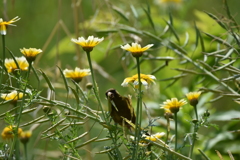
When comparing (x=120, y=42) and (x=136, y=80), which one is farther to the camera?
(x=120, y=42)

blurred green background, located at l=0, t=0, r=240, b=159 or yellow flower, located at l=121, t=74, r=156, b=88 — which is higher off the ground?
blurred green background, located at l=0, t=0, r=240, b=159

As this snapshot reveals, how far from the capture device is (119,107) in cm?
46

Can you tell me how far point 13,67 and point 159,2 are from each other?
1.21 meters

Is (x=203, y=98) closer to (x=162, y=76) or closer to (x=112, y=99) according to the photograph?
(x=162, y=76)

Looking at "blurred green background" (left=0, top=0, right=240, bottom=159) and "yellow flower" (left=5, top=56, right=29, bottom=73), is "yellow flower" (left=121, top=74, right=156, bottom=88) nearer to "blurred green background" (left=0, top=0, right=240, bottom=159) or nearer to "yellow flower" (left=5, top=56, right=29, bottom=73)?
"yellow flower" (left=5, top=56, right=29, bottom=73)

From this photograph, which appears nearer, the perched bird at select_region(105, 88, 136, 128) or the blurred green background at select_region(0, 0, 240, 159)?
the perched bird at select_region(105, 88, 136, 128)

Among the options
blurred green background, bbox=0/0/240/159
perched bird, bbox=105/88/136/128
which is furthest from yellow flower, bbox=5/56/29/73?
blurred green background, bbox=0/0/240/159

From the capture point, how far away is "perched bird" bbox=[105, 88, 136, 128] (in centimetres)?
44

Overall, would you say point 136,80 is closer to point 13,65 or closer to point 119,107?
point 119,107

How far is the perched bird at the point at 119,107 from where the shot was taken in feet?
1.45

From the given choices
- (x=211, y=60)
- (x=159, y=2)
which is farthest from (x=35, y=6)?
(x=211, y=60)

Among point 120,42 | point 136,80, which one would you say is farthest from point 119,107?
point 120,42

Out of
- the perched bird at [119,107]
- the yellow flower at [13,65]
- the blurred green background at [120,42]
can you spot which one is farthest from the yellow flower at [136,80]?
the blurred green background at [120,42]

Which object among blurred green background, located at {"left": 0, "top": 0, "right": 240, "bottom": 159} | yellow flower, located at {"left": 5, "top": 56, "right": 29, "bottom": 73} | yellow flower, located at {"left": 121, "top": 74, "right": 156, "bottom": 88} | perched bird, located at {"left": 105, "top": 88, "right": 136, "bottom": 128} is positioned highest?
blurred green background, located at {"left": 0, "top": 0, "right": 240, "bottom": 159}
